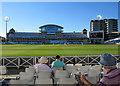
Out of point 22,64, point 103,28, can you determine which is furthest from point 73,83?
point 103,28

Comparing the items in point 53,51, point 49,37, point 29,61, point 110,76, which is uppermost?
point 49,37

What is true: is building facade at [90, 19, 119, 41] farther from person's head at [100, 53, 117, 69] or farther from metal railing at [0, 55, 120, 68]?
person's head at [100, 53, 117, 69]

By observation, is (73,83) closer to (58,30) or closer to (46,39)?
(46,39)

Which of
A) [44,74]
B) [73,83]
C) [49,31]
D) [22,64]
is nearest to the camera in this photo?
[73,83]

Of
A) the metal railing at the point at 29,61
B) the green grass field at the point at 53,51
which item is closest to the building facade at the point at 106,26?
the green grass field at the point at 53,51

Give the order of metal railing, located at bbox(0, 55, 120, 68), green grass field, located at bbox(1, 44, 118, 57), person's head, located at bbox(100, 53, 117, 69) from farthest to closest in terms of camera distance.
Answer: green grass field, located at bbox(1, 44, 118, 57), metal railing, located at bbox(0, 55, 120, 68), person's head, located at bbox(100, 53, 117, 69)

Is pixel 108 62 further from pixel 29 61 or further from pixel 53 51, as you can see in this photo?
pixel 53 51

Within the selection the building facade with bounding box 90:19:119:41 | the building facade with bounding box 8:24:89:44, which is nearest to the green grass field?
the building facade with bounding box 8:24:89:44

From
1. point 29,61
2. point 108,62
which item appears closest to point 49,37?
point 29,61

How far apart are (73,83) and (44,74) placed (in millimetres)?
1377

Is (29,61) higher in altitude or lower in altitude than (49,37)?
lower

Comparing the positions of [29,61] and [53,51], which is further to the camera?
[53,51]

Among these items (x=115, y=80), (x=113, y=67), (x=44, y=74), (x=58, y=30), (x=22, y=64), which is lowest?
(x=22, y=64)

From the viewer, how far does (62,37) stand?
114 m
